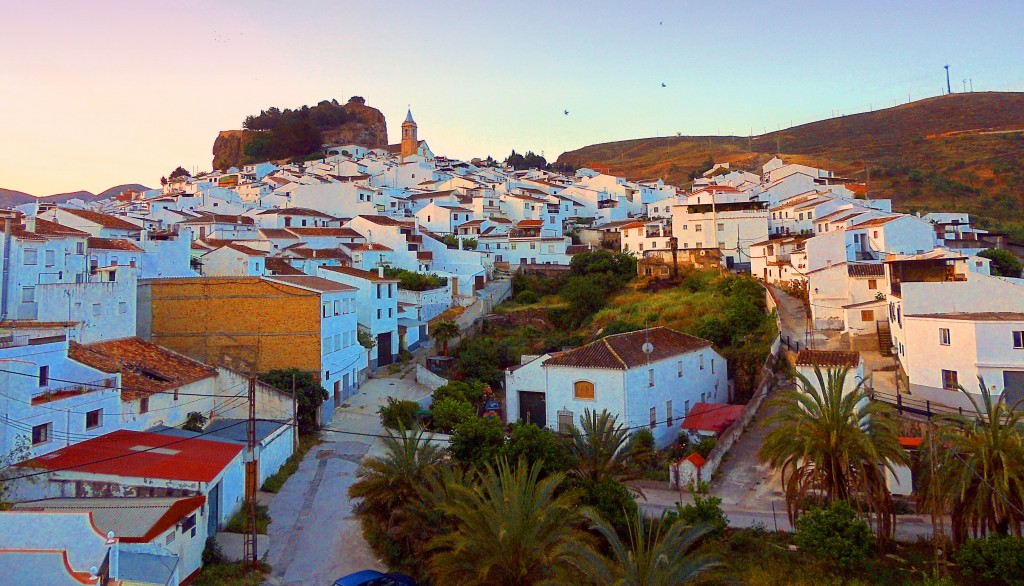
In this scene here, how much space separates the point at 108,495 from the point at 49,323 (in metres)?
9.48

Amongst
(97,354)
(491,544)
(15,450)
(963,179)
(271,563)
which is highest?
(963,179)

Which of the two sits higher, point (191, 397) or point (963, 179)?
point (963, 179)

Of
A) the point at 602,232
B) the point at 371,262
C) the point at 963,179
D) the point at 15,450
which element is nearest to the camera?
the point at 15,450

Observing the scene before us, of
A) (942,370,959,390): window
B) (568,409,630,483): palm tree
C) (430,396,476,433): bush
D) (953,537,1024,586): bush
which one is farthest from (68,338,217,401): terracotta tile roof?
(942,370,959,390): window

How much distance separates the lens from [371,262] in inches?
1766

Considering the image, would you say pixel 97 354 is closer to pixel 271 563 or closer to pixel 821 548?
pixel 271 563

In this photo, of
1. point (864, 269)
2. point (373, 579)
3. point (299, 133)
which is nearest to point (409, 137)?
point (299, 133)

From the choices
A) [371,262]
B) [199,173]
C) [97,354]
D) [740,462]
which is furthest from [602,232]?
[199,173]

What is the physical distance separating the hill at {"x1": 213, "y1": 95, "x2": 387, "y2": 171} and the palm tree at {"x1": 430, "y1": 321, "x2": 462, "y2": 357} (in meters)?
73.0

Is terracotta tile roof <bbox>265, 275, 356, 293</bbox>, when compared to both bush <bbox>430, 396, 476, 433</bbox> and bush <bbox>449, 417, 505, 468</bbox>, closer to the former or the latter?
bush <bbox>430, 396, 476, 433</bbox>

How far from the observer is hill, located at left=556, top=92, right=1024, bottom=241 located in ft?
219

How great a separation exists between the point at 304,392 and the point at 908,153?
8940 cm

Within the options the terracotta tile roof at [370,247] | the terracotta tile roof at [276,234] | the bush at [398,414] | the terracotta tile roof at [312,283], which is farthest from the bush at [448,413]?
the terracotta tile roof at [276,234]

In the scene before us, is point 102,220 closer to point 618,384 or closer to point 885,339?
point 618,384
